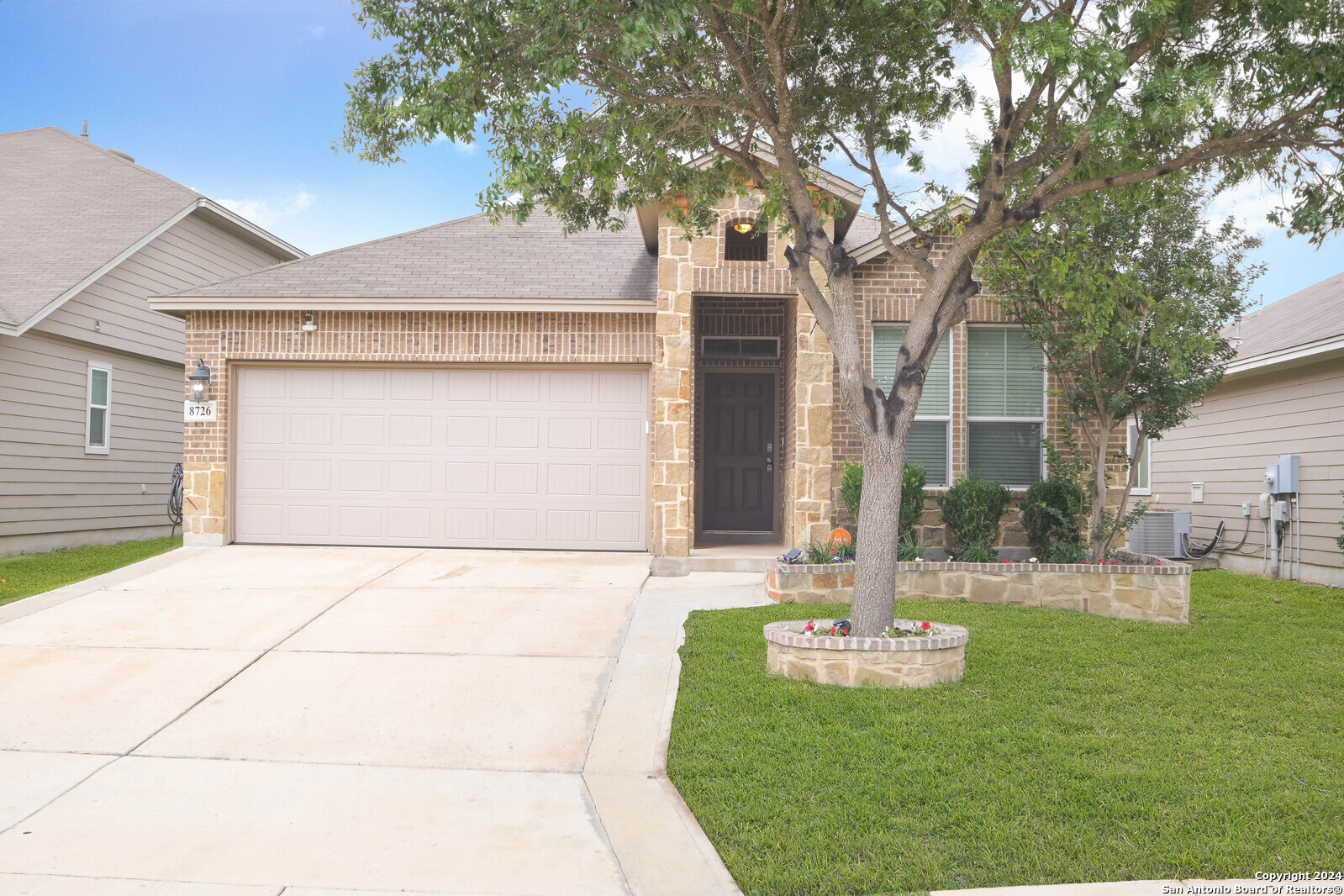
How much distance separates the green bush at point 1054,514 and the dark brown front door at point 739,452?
357 cm

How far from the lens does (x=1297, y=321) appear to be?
531 inches

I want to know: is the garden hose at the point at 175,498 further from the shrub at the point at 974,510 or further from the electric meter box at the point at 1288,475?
the electric meter box at the point at 1288,475

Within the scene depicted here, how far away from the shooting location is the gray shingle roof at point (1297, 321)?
38.9 ft

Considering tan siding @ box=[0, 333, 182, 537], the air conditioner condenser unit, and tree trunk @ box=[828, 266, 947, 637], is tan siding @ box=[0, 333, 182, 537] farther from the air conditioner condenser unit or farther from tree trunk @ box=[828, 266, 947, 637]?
the air conditioner condenser unit

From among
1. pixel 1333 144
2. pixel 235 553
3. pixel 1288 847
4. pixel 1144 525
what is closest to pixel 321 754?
pixel 1288 847

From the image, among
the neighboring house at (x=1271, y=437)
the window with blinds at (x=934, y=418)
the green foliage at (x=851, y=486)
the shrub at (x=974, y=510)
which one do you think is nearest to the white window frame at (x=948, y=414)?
the window with blinds at (x=934, y=418)

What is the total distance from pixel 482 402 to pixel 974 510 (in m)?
5.65

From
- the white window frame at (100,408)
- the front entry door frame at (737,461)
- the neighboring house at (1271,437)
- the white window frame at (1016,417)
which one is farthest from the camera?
the white window frame at (100,408)

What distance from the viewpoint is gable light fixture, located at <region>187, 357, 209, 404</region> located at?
1080cm

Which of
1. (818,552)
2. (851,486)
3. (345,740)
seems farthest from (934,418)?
(345,740)

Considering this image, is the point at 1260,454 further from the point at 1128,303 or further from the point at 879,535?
the point at 879,535

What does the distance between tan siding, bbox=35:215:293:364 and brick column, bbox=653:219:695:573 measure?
798cm

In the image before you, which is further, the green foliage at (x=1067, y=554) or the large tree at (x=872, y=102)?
the green foliage at (x=1067, y=554)

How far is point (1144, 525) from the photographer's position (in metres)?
14.5
